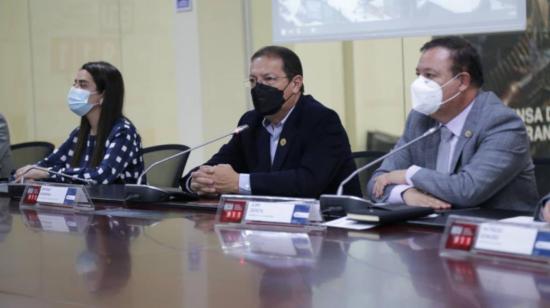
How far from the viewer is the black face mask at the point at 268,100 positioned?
305 cm

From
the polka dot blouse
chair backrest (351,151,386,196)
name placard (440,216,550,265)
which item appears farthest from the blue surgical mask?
name placard (440,216,550,265)

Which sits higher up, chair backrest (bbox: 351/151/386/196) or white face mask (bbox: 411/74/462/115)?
white face mask (bbox: 411/74/462/115)

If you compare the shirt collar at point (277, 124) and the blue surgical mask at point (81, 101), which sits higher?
the blue surgical mask at point (81, 101)

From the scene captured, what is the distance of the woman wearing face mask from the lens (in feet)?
11.4

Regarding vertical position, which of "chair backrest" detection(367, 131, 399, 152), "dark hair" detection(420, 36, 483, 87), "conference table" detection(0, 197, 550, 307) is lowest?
"chair backrest" detection(367, 131, 399, 152)

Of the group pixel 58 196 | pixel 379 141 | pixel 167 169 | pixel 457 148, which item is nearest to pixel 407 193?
pixel 457 148

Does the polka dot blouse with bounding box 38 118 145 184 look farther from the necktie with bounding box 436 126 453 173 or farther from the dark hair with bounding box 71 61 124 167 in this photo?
the necktie with bounding box 436 126 453 173

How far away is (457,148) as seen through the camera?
8.68ft

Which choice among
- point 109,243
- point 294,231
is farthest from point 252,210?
point 109,243

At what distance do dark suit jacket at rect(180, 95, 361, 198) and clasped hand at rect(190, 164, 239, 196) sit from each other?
66 millimetres

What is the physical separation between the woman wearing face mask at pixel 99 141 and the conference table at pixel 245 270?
45.2 inches

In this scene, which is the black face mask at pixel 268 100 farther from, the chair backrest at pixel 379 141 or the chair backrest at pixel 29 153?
the chair backrest at pixel 379 141

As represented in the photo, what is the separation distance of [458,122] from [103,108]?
1.59 meters

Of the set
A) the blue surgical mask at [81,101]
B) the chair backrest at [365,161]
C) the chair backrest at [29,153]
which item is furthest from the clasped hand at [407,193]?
the chair backrest at [29,153]
